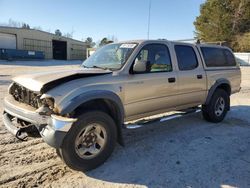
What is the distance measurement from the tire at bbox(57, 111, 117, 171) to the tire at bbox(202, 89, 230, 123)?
10.6ft

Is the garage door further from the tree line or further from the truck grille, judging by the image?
the truck grille

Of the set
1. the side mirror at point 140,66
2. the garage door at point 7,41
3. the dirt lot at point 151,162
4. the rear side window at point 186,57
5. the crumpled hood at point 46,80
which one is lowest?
the dirt lot at point 151,162

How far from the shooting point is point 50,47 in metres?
46.4

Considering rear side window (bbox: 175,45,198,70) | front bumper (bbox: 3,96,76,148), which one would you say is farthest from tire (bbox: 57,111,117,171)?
rear side window (bbox: 175,45,198,70)

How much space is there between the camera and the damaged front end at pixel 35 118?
3.53 m

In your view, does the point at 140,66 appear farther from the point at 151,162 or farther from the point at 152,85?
the point at 151,162

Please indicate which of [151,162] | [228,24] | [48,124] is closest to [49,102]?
[48,124]

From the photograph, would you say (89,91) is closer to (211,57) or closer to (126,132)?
(126,132)

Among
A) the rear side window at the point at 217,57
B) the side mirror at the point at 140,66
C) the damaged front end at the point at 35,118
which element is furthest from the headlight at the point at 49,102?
the rear side window at the point at 217,57

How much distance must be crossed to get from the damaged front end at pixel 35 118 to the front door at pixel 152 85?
1287mm

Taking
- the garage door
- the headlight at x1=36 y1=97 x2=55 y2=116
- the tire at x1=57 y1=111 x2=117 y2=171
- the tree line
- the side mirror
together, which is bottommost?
the tire at x1=57 y1=111 x2=117 y2=171

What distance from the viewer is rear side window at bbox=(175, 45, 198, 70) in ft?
18.2

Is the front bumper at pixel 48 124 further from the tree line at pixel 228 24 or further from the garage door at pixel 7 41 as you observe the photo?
the tree line at pixel 228 24

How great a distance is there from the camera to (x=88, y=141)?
13.1 feet
